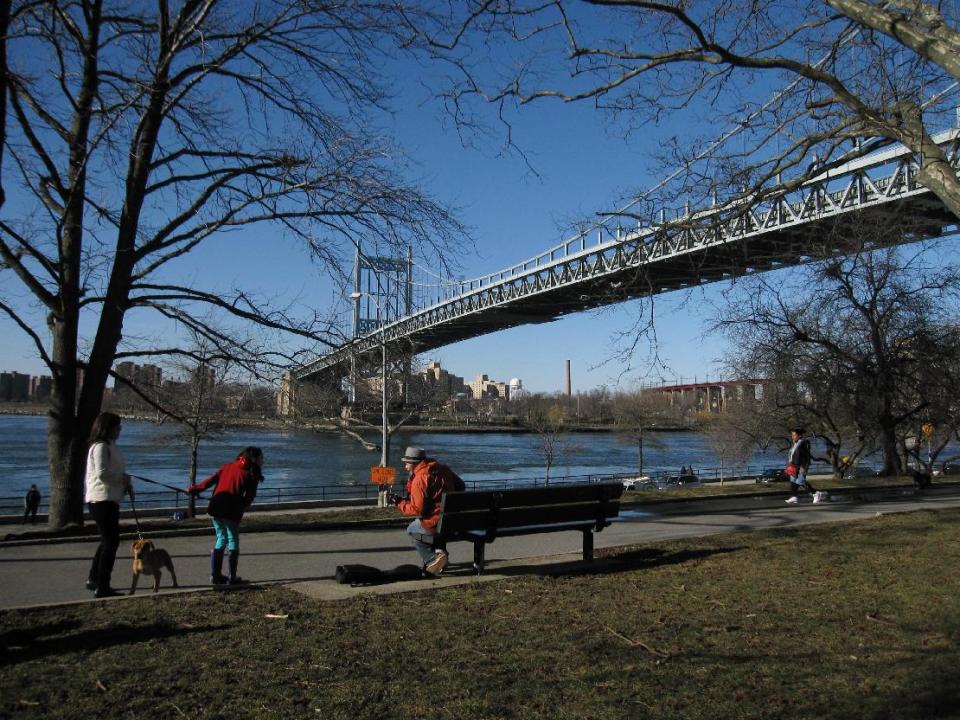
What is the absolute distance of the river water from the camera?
92.9ft

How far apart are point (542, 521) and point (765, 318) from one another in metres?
12.5

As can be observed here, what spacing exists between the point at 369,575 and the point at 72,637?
6.00ft

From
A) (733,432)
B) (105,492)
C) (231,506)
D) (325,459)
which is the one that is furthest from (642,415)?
(105,492)

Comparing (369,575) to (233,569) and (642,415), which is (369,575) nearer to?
(233,569)

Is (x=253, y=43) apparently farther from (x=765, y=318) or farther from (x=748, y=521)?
(x=765, y=318)

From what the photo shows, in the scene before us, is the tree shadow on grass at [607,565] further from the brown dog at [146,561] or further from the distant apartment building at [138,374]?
the distant apartment building at [138,374]

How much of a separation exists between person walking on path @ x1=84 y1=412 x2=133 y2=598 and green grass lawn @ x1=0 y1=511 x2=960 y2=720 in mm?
489

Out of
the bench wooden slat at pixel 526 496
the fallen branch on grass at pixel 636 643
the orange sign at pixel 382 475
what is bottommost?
the fallen branch on grass at pixel 636 643

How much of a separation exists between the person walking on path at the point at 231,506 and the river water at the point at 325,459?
16.3 m

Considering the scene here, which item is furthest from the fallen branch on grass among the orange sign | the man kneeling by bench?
the orange sign

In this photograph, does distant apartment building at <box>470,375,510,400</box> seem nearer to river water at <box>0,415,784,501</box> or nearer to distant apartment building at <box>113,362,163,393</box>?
river water at <box>0,415,784,501</box>

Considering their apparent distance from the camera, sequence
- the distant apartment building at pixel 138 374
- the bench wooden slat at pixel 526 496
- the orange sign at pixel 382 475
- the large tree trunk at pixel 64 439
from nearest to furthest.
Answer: the bench wooden slat at pixel 526 496 → the large tree trunk at pixel 64 439 → the distant apartment building at pixel 138 374 → the orange sign at pixel 382 475

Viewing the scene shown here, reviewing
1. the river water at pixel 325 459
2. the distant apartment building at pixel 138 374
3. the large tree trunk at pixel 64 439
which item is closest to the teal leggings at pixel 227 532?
the large tree trunk at pixel 64 439

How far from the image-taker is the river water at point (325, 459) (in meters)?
28.3
